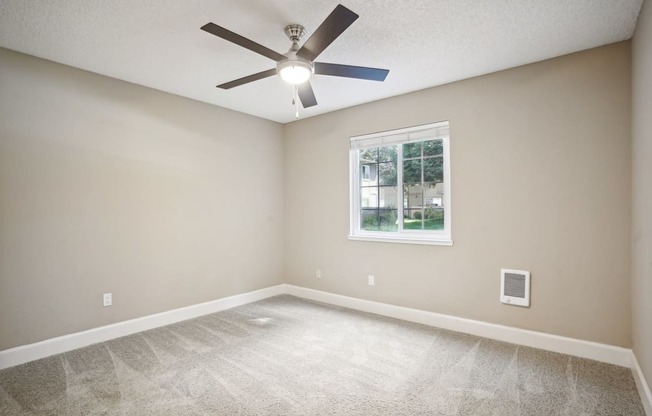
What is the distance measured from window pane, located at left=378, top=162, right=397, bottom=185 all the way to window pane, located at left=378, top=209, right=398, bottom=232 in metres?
0.34

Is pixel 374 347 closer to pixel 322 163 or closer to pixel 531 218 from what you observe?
pixel 531 218

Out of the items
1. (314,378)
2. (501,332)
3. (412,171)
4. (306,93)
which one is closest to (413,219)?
(412,171)

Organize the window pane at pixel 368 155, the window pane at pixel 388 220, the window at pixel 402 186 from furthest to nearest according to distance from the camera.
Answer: the window pane at pixel 368 155
the window pane at pixel 388 220
the window at pixel 402 186

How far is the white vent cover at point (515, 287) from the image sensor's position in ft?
9.57

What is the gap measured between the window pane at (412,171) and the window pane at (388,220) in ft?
1.36

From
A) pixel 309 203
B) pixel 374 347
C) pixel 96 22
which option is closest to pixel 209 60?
pixel 96 22

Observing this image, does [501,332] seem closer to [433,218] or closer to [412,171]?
[433,218]

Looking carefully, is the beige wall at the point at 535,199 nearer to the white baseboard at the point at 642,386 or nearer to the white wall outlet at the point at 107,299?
the white baseboard at the point at 642,386

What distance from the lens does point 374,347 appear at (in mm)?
2920

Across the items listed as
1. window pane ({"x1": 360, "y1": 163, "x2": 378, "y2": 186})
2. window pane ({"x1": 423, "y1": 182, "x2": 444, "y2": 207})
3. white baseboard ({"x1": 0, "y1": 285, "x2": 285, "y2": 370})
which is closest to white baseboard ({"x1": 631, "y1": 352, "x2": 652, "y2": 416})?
window pane ({"x1": 423, "y1": 182, "x2": 444, "y2": 207})

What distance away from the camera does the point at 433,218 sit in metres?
3.61

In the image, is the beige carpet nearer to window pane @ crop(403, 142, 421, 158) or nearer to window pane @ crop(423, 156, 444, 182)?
window pane @ crop(423, 156, 444, 182)

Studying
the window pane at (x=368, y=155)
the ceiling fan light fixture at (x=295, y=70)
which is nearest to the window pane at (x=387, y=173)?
the window pane at (x=368, y=155)

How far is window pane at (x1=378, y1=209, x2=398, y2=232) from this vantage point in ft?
12.9
